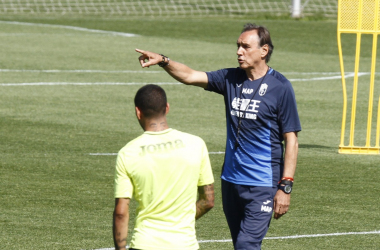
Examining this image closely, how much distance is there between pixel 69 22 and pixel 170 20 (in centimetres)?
423

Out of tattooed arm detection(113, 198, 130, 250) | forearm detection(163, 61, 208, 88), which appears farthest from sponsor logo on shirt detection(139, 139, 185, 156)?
forearm detection(163, 61, 208, 88)

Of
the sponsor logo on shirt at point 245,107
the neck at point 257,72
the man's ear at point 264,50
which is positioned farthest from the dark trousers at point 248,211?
the man's ear at point 264,50

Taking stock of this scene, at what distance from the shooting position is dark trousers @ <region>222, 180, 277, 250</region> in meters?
6.63

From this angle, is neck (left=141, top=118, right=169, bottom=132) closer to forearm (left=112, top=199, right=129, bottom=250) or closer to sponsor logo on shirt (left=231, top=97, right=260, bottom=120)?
forearm (left=112, top=199, right=129, bottom=250)

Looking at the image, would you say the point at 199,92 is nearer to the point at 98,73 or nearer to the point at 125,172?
the point at 98,73

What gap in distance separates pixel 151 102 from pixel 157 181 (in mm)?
469

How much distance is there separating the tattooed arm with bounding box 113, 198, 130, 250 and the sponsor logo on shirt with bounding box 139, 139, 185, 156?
30 centimetres

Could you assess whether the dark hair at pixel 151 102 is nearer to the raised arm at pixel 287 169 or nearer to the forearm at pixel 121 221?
the forearm at pixel 121 221

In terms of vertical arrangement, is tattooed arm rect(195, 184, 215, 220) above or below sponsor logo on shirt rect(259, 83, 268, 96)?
below

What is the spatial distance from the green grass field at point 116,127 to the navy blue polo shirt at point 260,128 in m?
1.99

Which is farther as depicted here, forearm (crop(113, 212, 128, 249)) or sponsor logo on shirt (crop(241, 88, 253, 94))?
sponsor logo on shirt (crop(241, 88, 253, 94))

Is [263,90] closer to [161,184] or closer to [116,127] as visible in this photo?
[161,184]

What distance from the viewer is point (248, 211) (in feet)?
22.1

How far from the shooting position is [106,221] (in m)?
9.52
